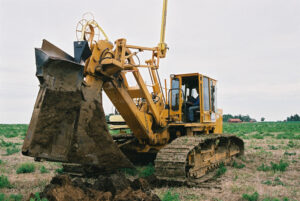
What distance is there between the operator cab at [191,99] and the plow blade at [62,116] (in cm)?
448

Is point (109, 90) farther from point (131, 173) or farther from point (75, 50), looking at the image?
point (131, 173)

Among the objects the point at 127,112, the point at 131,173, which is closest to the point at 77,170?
the point at 131,173

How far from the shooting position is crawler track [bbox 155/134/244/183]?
7.66m

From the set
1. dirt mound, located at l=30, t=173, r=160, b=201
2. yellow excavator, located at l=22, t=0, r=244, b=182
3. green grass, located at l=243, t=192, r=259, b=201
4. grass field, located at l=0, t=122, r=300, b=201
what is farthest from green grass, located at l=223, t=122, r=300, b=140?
dirt mound, located at l=30, t=173, r=160, b=201

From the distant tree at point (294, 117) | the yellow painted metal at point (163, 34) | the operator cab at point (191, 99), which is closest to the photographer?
the yellow painted metal at point (163, 34)

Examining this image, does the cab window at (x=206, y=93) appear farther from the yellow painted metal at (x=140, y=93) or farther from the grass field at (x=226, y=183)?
the grass field at (x=226, y=183)

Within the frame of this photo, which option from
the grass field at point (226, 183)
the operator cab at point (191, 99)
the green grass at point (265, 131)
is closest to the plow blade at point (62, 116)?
the grass field at point (226, 183)

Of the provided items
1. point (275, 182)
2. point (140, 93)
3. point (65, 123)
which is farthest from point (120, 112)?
point (275, 182)

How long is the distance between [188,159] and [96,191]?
3343mm

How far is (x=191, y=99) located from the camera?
11.0 meters

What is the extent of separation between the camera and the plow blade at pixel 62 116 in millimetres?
5133

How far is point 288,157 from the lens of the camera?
12.9 metres

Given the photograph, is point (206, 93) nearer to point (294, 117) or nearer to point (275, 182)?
point (275, 182)

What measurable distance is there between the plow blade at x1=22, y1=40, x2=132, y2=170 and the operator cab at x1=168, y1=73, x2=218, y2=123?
4477 millimetres
